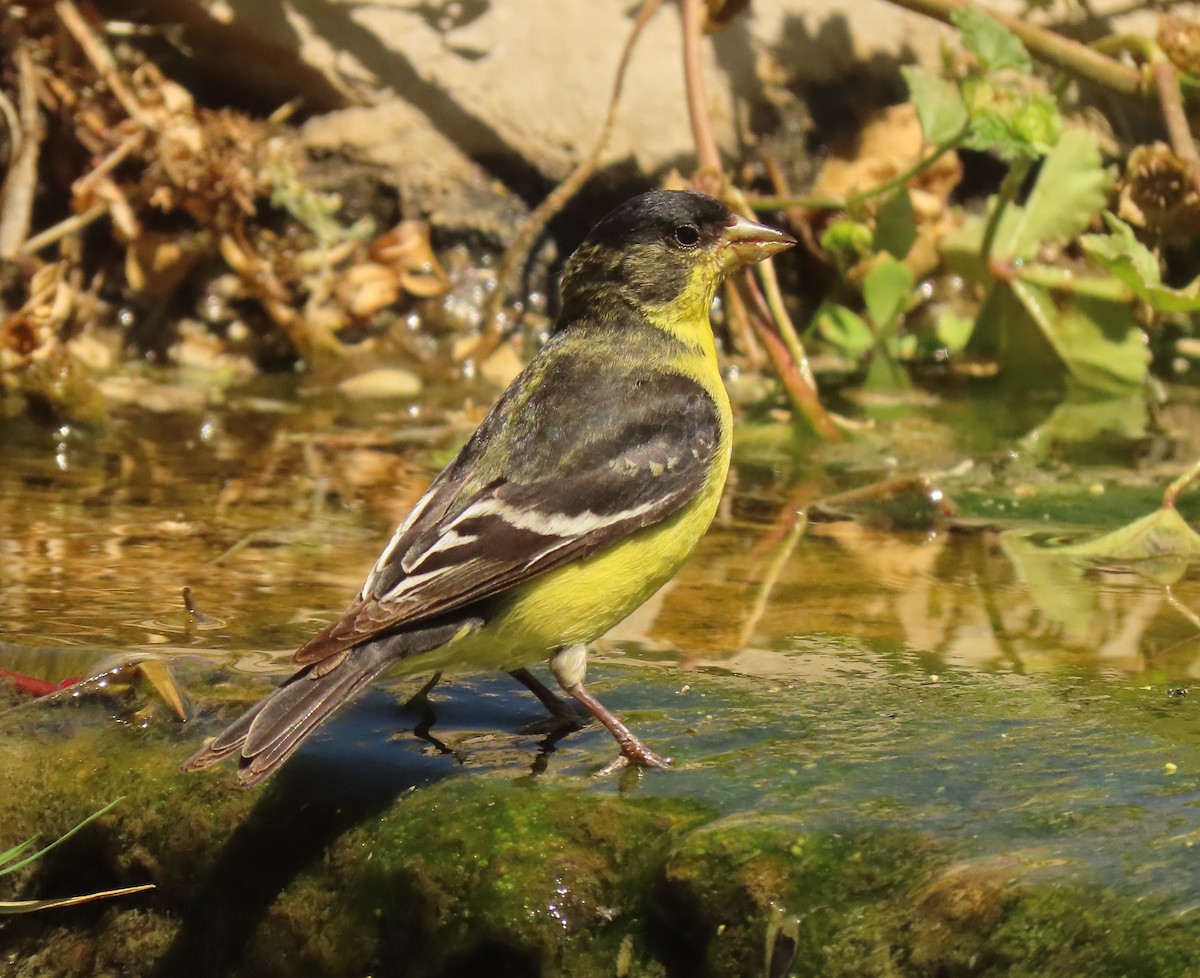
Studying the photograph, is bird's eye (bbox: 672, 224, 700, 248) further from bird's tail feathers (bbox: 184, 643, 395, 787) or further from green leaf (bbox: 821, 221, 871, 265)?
green leaf (bbox: 821, 221, 871, 265)

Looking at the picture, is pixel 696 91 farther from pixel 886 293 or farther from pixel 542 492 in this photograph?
pixel 542 492

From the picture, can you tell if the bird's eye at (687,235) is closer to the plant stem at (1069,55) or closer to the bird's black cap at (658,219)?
the bird's black cap at (658,219)

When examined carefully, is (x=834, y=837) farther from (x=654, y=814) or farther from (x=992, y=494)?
(x=992, y=494)

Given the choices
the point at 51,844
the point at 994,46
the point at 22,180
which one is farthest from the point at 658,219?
the point at 22,180

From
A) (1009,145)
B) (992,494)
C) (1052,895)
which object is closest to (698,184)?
(1009,145)

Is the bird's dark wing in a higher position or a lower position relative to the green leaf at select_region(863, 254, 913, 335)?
higher

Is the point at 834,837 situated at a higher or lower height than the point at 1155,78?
lower

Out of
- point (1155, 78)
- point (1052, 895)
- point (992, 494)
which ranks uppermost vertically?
point (1155, 78)

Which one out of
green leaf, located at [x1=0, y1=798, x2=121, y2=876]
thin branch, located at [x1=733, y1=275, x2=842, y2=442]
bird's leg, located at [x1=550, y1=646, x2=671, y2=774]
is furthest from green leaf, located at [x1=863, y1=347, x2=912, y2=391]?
green leaf, located at [x1=0, y1=798, x2=121, y2=876]
